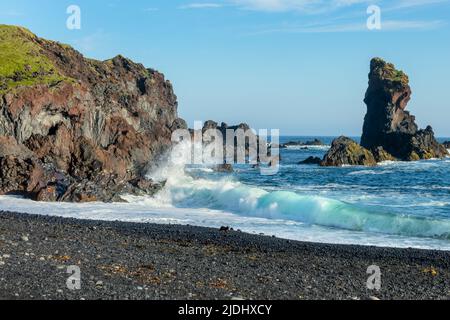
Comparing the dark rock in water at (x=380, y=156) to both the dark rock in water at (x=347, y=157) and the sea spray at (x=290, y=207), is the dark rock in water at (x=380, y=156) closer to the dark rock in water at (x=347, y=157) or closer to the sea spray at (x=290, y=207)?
the dark rock in water at (x=347, y=157)

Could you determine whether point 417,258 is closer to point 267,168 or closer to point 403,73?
point 267,168

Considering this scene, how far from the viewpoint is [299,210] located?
34.2 metres

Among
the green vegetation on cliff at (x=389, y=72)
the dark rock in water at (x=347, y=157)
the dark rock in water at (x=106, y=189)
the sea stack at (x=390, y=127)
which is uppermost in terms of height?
the green vegetation on cliff at (x=389, y=72)

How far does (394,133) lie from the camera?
11419 cm

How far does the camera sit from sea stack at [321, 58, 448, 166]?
338 ft

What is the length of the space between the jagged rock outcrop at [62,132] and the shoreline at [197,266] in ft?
58.5

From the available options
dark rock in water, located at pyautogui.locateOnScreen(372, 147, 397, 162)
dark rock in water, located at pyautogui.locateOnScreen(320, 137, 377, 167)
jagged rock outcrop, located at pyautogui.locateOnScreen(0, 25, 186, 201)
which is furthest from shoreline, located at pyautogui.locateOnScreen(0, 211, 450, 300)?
dark rock in water, located at pyautogui.locateOnScreen(372, 147, 397, 162)

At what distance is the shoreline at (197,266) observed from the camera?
1235 cm

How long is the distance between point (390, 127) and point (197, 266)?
108767 mm

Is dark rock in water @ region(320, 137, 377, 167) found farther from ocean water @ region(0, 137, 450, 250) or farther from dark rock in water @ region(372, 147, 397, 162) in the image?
ocean water @ region(0, 137, 450, 250)

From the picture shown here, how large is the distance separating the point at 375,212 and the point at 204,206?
13607 millimetres

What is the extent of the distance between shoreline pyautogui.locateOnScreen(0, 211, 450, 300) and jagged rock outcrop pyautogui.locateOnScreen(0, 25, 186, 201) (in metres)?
17.8

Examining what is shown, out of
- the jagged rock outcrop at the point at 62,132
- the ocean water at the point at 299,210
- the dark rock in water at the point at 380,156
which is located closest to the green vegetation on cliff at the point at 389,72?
the dark rock in water at the point at 380,156

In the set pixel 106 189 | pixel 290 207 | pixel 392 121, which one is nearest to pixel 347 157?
pixel 392 121
